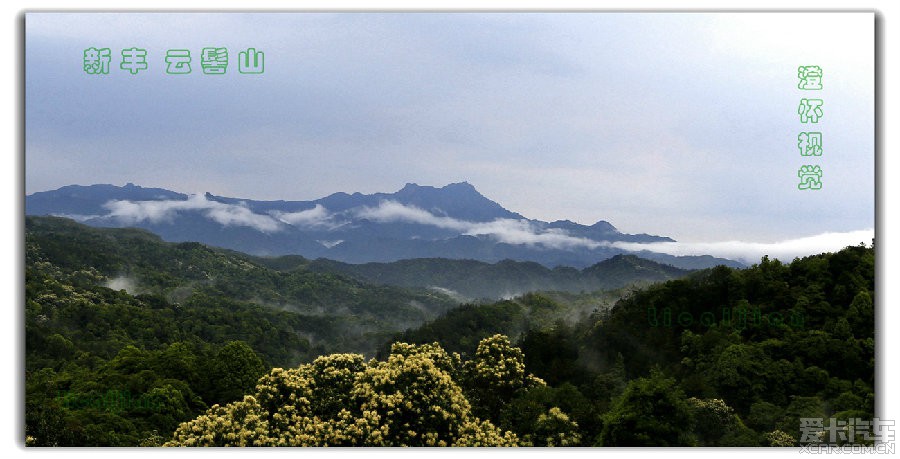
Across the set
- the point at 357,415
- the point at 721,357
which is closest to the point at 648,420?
the point at 357,415

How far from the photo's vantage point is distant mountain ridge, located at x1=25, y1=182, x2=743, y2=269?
20.5m

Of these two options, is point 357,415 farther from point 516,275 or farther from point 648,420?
point 516,275

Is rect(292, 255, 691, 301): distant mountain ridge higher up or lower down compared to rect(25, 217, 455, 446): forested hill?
higher up

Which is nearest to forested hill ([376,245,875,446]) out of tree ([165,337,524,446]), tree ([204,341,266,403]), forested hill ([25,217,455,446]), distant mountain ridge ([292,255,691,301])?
tree ([165,337,524,446])

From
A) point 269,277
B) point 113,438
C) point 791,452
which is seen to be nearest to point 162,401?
point 113,438

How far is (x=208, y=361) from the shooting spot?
66.2ft

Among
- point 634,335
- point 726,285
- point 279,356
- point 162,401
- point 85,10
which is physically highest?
point 85,10

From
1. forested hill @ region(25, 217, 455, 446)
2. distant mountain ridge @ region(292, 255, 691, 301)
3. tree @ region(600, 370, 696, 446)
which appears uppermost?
distant mountain ridge @ region(292, 255, 691, 301)

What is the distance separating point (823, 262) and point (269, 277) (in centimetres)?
6898

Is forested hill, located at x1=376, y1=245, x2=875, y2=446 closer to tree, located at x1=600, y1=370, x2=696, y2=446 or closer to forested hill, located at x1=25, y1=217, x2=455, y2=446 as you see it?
tree, located at x1=600, y1=370, x2=696, y2=446

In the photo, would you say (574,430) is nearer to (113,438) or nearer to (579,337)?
(579,337)

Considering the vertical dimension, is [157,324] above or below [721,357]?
below

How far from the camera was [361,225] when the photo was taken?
91.6ft

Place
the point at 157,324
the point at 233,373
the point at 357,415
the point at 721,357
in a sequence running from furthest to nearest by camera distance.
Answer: the point at 157,324 < the point at 233,373 < the point at 721,357 < the point at 357,415
